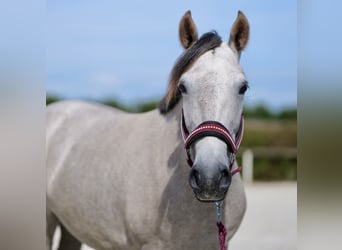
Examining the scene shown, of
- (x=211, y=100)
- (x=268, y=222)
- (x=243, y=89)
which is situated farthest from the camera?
(x=268, y=222)

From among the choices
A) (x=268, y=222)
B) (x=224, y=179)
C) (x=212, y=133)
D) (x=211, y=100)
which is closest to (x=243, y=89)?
(x=211, y=100)

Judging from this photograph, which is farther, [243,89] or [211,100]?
[243,89]

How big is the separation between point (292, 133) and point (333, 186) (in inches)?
467

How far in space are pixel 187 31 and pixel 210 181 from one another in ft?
2.63

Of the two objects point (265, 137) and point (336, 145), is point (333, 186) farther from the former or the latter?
point (265, 137)

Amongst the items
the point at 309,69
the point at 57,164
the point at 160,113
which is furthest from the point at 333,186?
the point at 57,164

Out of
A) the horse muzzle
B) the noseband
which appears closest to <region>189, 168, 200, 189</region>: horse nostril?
the horse muzzle

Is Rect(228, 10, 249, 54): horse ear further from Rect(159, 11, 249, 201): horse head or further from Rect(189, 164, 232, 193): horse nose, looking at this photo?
Rect(189, 164, 232, 193): horse nose

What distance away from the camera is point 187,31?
7.05 ft

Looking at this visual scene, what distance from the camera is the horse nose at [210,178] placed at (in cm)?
167

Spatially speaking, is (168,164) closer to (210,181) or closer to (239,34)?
(210,181)

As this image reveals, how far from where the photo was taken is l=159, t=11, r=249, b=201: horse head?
171 centimetres

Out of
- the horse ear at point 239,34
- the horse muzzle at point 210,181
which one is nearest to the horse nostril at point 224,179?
the horse muzzle at point 210,181

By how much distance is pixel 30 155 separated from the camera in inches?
42.3
